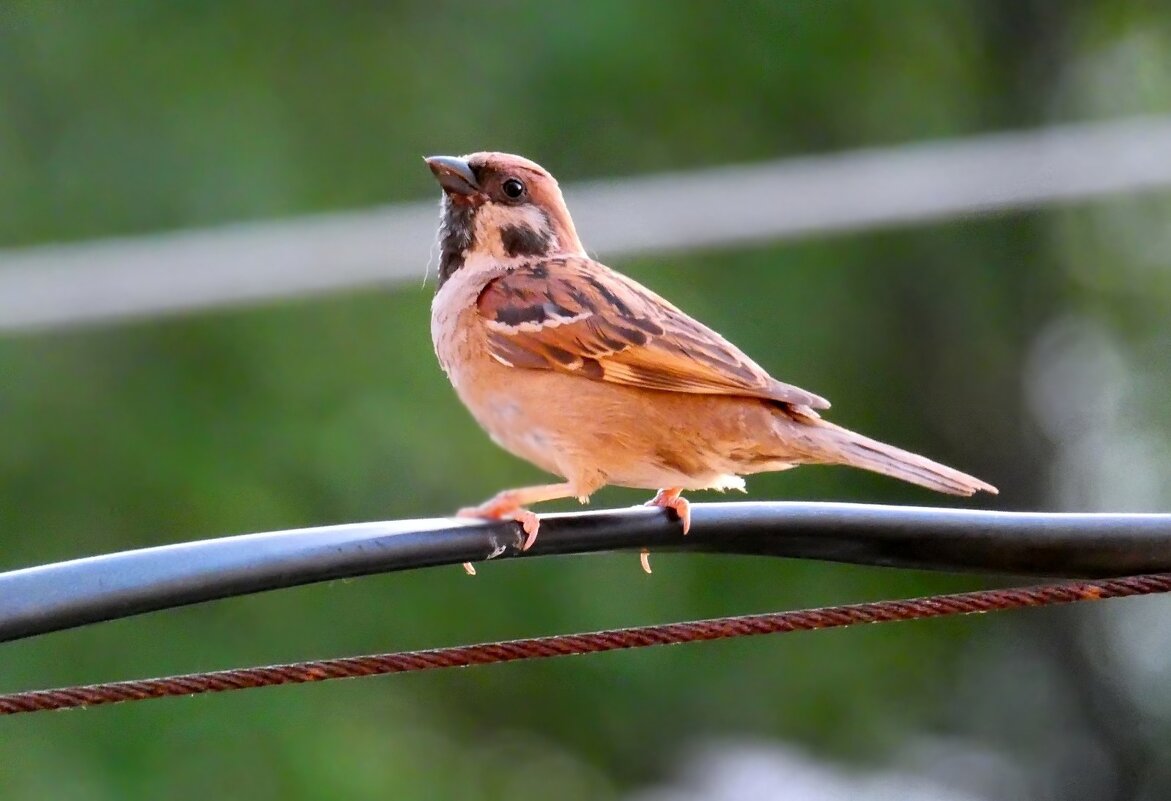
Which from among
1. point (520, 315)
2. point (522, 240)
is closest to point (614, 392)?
point (520, 315)

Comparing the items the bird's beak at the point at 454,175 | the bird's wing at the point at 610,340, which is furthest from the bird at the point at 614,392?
the bird's beak at the point at 454,175

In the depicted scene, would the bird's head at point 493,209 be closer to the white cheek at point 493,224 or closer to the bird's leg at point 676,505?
the white cheek at point 493,224

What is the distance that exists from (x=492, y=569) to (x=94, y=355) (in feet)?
8.12

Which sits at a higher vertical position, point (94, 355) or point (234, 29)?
point (234, 29)

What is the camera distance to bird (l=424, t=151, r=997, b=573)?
4.43 m

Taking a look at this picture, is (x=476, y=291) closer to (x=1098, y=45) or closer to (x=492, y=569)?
(x=492, y=569)

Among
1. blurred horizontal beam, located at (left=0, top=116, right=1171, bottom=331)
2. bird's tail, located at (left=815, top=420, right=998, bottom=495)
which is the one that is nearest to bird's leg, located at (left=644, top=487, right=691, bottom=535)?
bird's tail, located at (left=815, top=420, right=998, bottom=495)

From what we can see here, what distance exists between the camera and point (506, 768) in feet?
32.0

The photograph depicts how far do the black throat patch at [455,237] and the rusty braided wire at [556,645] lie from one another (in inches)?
96.1

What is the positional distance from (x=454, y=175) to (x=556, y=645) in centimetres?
261

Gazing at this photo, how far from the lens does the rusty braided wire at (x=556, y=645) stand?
267 centimetres

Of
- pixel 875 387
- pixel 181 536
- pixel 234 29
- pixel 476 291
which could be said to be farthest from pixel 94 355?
pixel 476 291

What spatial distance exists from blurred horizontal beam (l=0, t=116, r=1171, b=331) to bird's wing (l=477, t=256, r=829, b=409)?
2735 millimetres

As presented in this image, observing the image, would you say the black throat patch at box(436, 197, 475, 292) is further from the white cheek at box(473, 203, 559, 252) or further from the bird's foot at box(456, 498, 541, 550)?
the bird's foot at box(456, 498, 541, 550)
